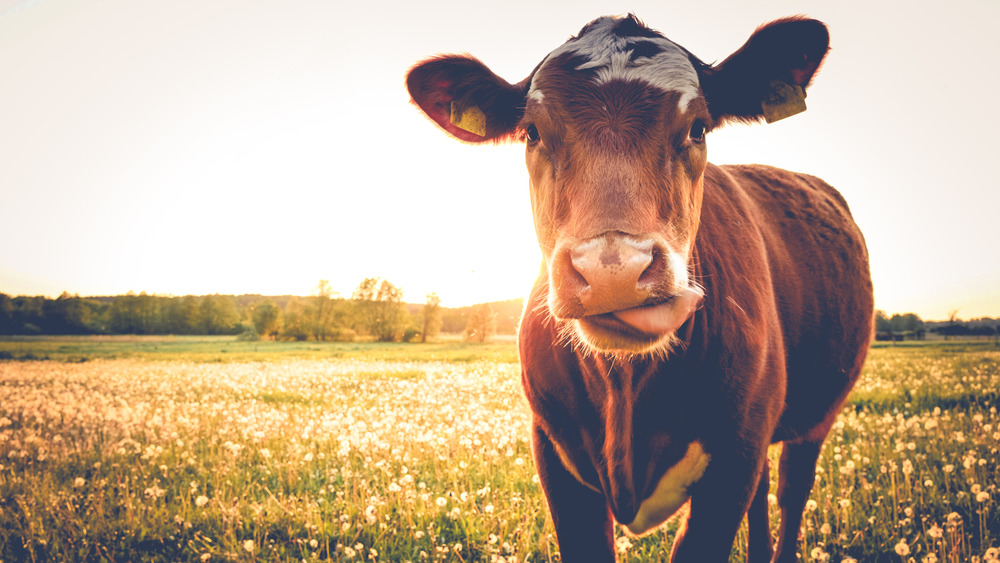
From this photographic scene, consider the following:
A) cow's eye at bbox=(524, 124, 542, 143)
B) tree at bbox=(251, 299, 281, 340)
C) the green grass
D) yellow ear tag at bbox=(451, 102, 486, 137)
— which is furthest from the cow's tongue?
tree at bbox=(251, 299, 281, 340)

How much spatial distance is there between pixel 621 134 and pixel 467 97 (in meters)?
1.27

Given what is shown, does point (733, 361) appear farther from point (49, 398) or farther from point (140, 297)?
point (140, 297)

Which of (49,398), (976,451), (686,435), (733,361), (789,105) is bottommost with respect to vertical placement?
(49,398)

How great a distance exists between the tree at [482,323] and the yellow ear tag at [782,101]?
204 feet

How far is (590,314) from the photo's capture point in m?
1.72

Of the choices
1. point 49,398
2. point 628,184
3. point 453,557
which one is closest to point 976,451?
point 453,557

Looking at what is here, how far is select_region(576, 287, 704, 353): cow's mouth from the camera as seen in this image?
174 centimetres

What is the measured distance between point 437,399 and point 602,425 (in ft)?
25.1

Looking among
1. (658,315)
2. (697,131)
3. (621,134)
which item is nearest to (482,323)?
(697,131)

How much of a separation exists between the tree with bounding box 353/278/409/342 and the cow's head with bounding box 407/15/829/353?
78900 millimetres

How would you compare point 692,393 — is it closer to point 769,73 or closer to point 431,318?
point 769,73

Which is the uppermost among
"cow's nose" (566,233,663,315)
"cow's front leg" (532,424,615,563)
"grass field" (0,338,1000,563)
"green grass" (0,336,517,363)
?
"cow's nose" (566,233,663,315)

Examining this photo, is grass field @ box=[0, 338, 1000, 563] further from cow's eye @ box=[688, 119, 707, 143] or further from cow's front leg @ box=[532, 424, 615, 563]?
cow's eye @ box=[688, 119, 707, 143]

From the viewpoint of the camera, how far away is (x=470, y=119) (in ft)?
10.1
